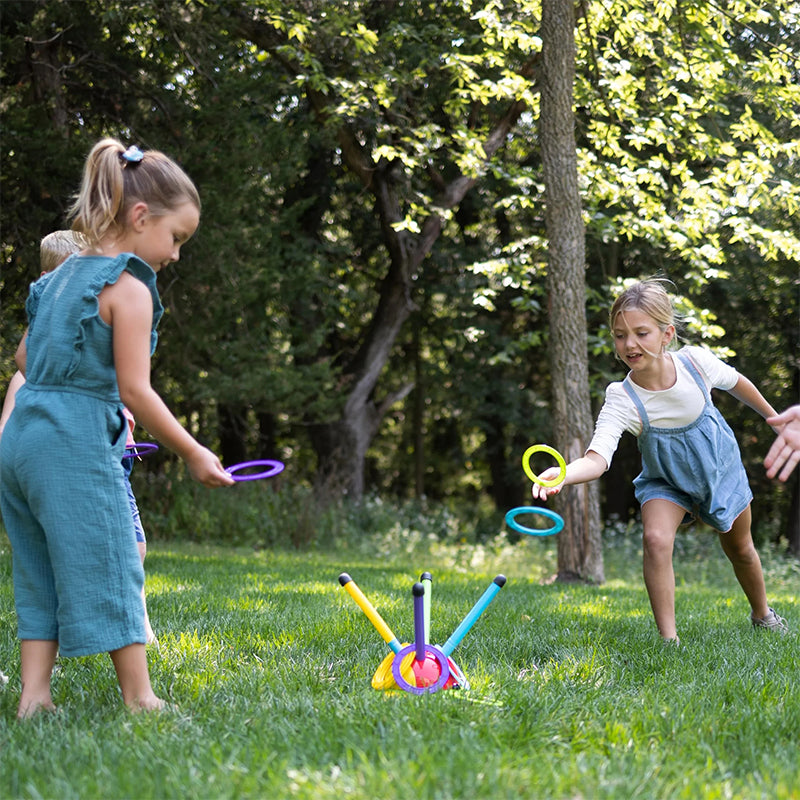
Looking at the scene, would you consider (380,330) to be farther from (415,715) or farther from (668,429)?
(415,715)

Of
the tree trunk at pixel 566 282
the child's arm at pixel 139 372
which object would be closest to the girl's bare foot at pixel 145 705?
the child's arm at pixel 139 372

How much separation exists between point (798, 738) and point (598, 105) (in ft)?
27.8

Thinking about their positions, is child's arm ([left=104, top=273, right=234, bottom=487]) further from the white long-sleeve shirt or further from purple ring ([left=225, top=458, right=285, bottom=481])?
the white long-sleeve shirt

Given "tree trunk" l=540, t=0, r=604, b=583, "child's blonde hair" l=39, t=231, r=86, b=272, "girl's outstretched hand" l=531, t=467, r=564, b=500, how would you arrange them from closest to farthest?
"girl's outstretched hand" l=531, t=467, r=564, b=500, "child's blonde hair" l=39, t=231, r=86, b=272, "tree trunk" l=540, t=0, r=604, b=583

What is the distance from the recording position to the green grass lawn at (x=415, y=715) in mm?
2154

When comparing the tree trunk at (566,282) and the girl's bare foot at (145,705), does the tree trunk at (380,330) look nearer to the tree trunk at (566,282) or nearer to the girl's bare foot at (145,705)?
the tree trunk at (566,282)

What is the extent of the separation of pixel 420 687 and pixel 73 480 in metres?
1.28

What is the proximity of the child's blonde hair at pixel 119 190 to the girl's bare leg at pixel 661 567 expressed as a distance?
272cm

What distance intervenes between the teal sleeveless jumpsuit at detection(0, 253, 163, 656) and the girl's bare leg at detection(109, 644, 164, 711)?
0.21 ft

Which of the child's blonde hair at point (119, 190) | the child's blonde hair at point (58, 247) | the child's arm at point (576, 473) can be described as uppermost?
the child's blonde hair at point (119, 190)

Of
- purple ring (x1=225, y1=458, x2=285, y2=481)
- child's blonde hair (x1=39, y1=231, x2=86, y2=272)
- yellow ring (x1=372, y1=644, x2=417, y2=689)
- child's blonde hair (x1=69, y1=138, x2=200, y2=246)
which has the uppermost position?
child's blonde hair (x1=69, y1=138, x2=200, y2=246)

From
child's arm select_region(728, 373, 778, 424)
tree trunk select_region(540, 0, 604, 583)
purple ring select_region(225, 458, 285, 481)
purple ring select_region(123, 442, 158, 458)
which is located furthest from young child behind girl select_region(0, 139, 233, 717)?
tree trunk select_region(540, 0, 604, 583)

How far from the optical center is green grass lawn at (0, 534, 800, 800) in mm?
2154

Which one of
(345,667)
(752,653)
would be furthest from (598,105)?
(345,667)
